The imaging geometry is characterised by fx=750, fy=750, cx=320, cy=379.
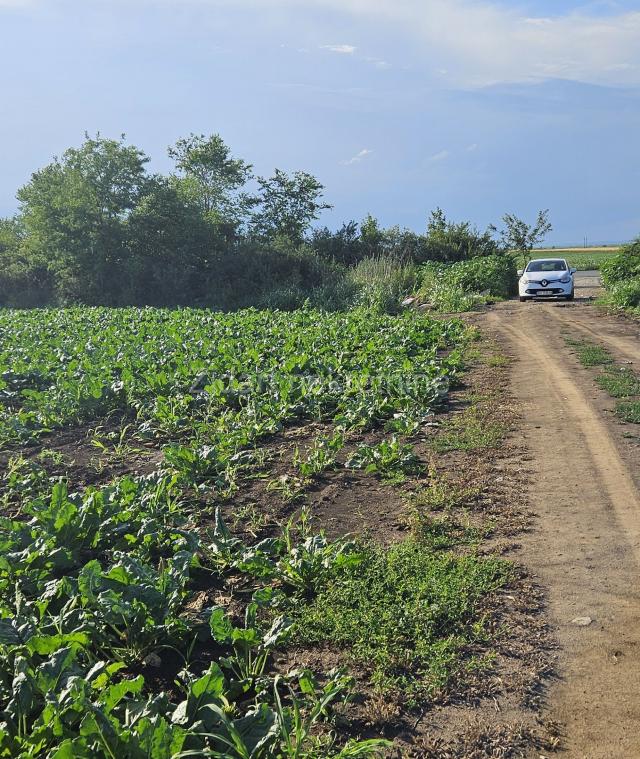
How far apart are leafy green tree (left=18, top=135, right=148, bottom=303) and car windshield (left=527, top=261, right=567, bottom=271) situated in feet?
59.8

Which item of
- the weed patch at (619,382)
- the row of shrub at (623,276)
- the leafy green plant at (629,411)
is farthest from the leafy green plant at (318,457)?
the row of shrub at (623,276)

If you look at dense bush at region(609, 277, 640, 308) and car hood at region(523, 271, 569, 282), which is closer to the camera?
dense bush at region(609, 277, 640, 308)

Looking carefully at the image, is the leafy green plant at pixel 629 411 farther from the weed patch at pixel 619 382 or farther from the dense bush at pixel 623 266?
the dense bush at pixel 623 266

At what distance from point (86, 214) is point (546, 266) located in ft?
65.3

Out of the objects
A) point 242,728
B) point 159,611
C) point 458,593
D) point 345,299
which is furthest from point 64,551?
point 345,299

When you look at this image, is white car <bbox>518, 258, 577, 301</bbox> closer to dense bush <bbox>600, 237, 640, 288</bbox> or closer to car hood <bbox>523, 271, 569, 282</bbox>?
car hood <bbox>523, 271, 569, 282</bbox>

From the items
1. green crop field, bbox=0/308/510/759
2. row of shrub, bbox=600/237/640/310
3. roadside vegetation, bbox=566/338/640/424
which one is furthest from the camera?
row of shrub, bbox=600/237/640/310

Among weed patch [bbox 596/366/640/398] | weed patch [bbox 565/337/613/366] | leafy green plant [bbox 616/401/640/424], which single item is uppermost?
weed patch [bbox 565/337/613/366]

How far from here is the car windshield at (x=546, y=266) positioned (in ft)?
88.0

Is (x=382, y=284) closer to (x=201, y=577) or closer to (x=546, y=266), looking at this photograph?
(x=546, y=266)

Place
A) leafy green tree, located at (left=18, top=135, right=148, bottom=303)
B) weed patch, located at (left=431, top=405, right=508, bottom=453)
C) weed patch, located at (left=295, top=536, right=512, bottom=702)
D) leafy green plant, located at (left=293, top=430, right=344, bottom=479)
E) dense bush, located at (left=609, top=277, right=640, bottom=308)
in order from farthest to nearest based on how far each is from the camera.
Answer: leafy green tree, located at (left=18, top=135, right=148, bottom=303) → dense bush, located at (left=609, top=277, right=640, bottom=308) → weed patch, located at (left=431, top=405, right=508, bottom=453) → leafy green plant, located at (left=293, top=430, right=344, bottom=479) → weed patch, located at (left=295, top=536, right=512, bottom=702)

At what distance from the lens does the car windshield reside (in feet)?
88.0

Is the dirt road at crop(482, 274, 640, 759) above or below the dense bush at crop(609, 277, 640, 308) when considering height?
below

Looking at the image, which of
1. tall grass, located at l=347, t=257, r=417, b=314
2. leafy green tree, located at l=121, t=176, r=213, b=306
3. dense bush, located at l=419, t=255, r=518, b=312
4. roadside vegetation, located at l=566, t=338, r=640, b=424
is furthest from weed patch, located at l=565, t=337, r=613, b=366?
leafy green tree, located at l=121, t=176, r=213, b=306
